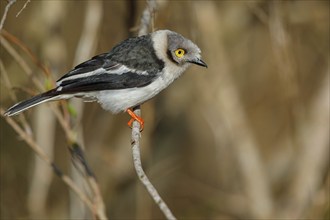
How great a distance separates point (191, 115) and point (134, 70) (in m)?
3.16

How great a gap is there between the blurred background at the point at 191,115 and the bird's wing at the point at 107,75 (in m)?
0.81

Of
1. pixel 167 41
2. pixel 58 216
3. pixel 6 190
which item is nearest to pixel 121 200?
pixel 58 216

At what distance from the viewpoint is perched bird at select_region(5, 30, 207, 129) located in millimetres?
4465

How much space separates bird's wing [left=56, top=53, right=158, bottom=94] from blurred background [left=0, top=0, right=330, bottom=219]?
0.81 m

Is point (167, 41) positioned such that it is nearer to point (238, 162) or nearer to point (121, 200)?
point (238, 162)

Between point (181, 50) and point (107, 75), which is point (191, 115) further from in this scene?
point (107, 75)

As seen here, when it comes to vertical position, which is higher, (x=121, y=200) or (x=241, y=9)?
(x=241, y=9)

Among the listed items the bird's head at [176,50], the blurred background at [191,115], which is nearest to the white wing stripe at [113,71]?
the bird's head at [176,50]

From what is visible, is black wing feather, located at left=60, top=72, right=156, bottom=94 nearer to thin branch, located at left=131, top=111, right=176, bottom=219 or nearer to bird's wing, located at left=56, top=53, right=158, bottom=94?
bird's wing, located at left=56, top=53, right=158, bottom=94

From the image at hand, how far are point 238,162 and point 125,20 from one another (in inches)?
76.3

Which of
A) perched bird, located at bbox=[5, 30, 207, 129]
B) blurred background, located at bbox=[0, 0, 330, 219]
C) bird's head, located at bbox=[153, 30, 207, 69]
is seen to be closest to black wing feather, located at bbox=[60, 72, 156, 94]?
perched bird, located at bbox=[5, 30, 207, 129]

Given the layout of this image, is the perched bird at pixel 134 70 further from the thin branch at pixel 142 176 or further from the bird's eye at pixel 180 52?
the thin branch at pixel 142 176

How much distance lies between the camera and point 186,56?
4.61 meters

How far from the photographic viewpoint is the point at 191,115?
7629 millimetres
